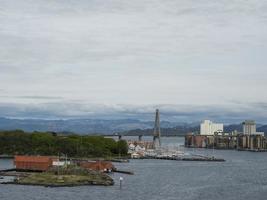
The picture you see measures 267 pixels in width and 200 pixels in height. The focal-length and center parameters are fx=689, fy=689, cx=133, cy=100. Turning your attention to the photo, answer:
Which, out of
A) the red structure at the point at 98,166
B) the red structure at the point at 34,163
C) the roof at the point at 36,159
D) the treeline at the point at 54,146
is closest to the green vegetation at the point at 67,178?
the red structure at the point at 98,166

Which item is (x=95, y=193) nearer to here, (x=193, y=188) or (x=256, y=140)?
(x=193, y=188)

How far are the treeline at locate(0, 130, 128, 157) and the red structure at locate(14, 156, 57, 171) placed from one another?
23.5m

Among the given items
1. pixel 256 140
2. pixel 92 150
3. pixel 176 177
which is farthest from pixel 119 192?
pixel 256 140

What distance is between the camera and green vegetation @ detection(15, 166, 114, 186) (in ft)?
165

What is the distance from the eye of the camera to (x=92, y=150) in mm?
91500

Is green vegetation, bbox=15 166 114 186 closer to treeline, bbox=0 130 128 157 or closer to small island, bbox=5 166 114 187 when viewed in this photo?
small island, bbox=5 166 114 187

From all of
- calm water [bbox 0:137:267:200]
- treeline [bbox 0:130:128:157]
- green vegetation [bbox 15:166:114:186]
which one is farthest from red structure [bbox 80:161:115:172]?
treeline [bbox 0:130:128:157]

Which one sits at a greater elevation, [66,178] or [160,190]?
[66,178]

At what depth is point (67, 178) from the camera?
5169cm

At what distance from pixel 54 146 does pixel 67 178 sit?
41.5m

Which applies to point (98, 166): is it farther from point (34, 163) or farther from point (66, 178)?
point (66, 178)

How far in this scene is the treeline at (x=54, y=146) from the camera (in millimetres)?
90375

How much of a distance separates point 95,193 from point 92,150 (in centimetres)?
4628

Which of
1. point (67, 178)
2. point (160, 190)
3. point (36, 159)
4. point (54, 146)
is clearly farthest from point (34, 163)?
point (54, 146)
